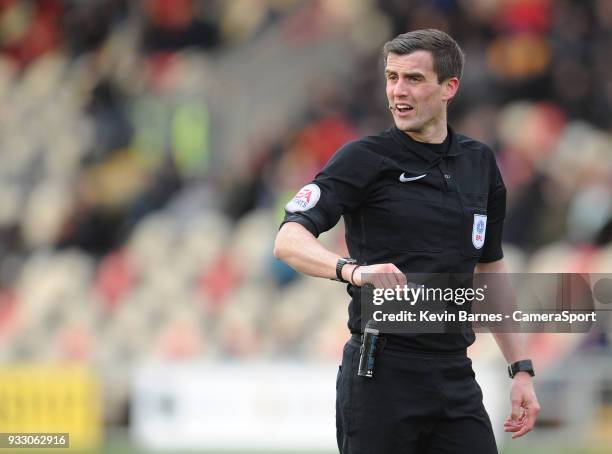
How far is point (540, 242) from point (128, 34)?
658 cm

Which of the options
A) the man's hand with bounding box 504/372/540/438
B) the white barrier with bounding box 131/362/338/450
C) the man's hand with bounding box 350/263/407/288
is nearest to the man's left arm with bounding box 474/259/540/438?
the man's hand with bounding box 504/372/540/438

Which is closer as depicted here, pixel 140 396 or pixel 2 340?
pixel 140 396

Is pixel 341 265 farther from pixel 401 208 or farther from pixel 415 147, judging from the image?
pixel 415 147

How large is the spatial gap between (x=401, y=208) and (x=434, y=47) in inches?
21.4

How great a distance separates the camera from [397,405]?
14.2 ft

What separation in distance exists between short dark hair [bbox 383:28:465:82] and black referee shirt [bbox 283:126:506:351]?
0.25 meters

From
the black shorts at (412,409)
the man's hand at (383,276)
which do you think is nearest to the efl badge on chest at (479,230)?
the black shorts at (412,409)

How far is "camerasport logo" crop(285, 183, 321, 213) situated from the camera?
4281 millimetres

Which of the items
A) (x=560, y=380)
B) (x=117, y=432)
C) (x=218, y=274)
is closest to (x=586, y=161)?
(x=560, y=380)

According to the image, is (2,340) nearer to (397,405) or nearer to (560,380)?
(560,380)

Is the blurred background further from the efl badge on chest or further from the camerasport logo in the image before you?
the camerasport logo

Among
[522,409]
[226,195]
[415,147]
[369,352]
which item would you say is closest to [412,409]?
[369,352]

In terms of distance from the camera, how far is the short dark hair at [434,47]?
443 centimetres

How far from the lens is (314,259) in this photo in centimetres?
412
